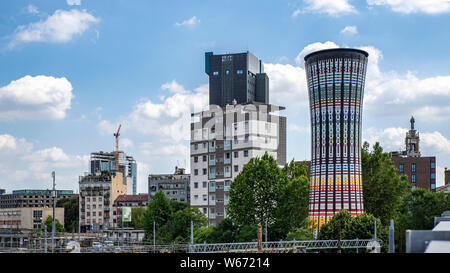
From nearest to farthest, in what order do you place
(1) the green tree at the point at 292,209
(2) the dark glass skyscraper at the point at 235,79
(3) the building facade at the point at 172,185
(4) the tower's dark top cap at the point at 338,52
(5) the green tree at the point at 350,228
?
(4) the tower's dark top cap at the point at 338,52, (5) the green tree at the point at 350,228, (1) the green tree at the point at 292,209, (2) the dark glass skyscraper at the point at 235,79, (3) the building facade at the point at 172,185

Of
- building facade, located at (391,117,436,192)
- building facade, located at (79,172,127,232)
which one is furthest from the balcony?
building facade, located at (79,172,127,232)

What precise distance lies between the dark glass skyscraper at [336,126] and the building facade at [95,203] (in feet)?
218

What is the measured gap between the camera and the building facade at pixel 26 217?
9862 centimetres

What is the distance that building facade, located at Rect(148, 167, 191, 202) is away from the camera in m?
92.4


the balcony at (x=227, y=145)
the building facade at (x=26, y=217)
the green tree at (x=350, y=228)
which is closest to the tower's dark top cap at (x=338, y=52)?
the green tree at (x=350, y=228)

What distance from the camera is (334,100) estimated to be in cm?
3991

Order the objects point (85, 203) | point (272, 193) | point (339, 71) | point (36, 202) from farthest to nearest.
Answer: point (36, 202) → point (85, 203) → point (272, 193) → point (339, 71)

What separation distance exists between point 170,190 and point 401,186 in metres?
50.1

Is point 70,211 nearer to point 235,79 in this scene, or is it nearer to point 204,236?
point 235,79

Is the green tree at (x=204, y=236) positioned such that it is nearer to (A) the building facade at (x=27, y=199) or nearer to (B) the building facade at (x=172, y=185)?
(B) the building facade at (x=172, y=185)

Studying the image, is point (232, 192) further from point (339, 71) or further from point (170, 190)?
point (170, 190)
